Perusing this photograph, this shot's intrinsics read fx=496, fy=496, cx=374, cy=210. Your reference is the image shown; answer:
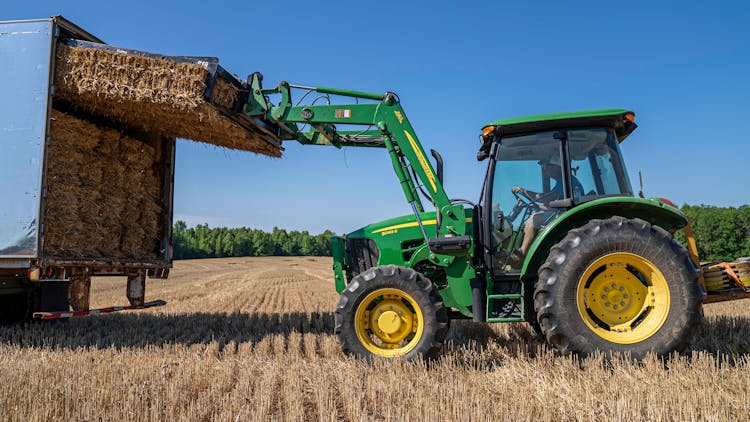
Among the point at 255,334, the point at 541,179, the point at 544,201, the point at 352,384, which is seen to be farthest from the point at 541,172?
the point at 255,334

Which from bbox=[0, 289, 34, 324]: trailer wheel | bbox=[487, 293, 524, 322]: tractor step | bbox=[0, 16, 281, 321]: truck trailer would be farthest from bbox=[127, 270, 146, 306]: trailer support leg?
bbox=[487, 293, 524, 322]: tractor step

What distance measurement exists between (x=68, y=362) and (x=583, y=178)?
523 centimetres

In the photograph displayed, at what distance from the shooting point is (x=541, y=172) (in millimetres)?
5039

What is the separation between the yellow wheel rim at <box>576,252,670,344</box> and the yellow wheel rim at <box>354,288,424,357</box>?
1.48 m

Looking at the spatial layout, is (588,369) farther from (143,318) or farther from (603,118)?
(143,318)

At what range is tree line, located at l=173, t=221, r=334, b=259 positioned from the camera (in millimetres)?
62938

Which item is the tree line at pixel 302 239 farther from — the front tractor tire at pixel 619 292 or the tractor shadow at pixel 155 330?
the front tractor tire at pixel 619 292

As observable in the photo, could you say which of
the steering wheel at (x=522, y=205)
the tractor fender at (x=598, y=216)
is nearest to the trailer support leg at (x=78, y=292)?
the steering wheel at (x=522, y=205)

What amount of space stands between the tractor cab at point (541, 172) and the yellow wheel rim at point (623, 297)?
0.70 m

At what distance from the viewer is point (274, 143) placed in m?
6.39

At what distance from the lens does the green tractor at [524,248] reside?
420 centimetres

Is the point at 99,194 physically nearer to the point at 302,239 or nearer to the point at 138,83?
the point at 138,83

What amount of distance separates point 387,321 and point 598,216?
220 centimetres

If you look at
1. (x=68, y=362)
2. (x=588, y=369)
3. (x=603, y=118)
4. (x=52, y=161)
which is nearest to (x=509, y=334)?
(x=588, y=369)
